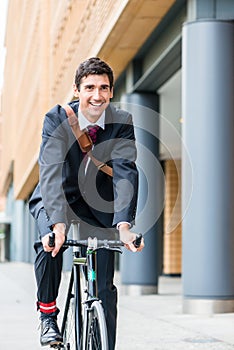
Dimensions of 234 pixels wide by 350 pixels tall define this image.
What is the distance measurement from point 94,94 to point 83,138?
0.90 ft

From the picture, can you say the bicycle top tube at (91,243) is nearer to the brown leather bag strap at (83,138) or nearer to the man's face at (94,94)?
the brown leather bag strap at (83,138)

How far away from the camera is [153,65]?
1606 centimetres

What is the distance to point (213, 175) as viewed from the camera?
12000mm

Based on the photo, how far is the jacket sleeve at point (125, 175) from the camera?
505cm

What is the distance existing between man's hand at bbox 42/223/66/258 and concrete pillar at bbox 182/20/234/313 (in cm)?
696

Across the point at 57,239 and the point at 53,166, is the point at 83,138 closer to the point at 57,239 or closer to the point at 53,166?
the point at 53,166

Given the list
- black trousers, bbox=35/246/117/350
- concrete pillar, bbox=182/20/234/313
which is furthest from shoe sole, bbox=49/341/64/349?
concrete pillar, bbox=182/20/234/313

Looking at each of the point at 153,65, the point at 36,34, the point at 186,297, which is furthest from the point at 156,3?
the point at 36,34

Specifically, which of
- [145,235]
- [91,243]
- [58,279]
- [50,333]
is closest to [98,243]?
[91,243]

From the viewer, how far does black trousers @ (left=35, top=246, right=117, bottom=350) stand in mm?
5453

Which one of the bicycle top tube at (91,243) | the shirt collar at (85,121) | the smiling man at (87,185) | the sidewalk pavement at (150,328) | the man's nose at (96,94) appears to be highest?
the man's nose at (96,94)

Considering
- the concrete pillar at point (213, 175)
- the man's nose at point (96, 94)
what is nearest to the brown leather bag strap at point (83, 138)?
the man's nose at point (96, 94)

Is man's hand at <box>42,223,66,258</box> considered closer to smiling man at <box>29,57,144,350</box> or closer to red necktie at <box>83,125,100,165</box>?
smiling man at <box>29,57,144,350</box>

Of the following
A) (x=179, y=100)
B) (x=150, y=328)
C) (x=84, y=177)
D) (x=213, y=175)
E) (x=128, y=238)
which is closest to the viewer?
(x=128, y=238)
